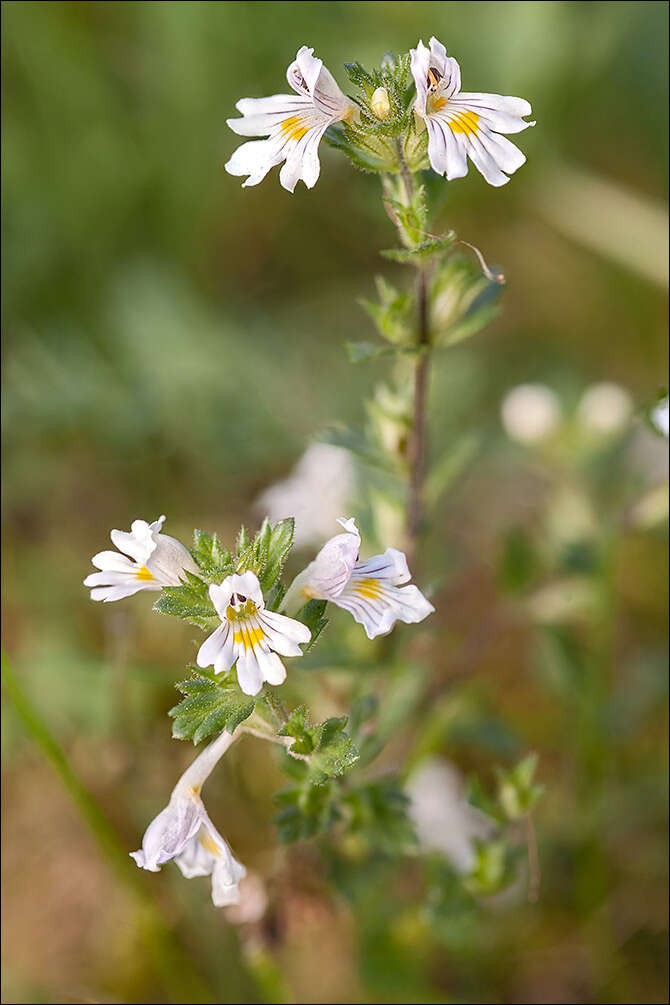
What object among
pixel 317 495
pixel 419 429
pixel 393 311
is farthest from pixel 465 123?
pixel 317 495

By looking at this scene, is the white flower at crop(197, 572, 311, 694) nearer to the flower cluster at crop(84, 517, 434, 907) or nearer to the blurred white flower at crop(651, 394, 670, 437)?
the flower cluster at crop(84, 517, 434, 907)

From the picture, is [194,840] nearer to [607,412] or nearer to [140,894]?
[140,894]

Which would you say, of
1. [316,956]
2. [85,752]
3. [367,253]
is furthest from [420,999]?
[367,253]

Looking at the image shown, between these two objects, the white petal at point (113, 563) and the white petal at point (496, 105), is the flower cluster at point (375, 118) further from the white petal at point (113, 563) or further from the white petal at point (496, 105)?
the white petal at point (113, 563)

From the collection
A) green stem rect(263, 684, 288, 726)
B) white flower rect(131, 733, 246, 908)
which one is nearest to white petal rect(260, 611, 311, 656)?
green stem rect(263, 684, 288, 726)

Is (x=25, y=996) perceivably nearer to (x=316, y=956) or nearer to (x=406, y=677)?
(x=316, y=956)

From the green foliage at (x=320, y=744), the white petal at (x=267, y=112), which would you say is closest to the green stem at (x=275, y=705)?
the green foliage at (x=320, y=744)
